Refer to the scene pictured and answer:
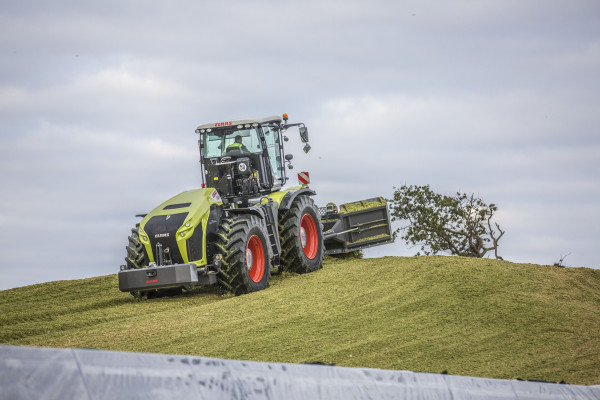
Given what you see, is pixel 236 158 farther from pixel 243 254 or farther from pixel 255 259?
pixel 243 254

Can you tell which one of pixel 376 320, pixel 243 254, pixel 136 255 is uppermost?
pixel 136 255

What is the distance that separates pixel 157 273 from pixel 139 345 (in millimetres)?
2827

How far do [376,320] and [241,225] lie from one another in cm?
331

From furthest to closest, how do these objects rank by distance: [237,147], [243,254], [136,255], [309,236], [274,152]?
[309,236] < [274,152] < [237,147] < [136,255] < [243,254]

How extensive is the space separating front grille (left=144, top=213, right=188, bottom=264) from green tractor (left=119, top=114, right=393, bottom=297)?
2cm

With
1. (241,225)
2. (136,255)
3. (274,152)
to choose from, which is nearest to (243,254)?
(241,225)

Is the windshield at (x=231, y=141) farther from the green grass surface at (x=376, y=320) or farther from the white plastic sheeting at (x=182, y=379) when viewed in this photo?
the white plastic sheeting at (x=182, y=379)

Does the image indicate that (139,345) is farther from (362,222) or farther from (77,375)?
(362,222)

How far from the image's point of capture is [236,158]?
14617mm

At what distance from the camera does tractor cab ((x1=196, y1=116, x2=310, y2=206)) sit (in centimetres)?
1448

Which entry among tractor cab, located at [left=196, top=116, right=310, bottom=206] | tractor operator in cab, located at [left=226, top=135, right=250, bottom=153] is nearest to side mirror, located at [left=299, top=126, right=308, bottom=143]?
tractor cab, located at [left=196, top=116, right=310, bottom=206]

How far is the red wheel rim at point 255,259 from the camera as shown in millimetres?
13039

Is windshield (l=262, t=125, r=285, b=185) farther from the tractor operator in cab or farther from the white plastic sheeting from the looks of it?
the white plastic sheeting

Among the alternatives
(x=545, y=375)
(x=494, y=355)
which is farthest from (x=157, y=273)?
(x=545, y=375)
